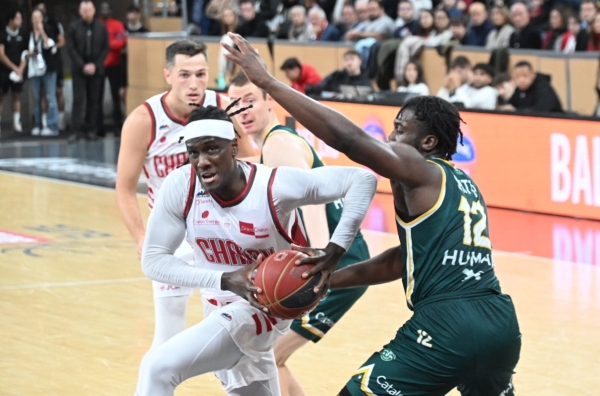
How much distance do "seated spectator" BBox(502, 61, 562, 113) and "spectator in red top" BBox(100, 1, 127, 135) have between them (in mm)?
10226

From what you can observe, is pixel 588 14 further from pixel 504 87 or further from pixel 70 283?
pixel 70 283

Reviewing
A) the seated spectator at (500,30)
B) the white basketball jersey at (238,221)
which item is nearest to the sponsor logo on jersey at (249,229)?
the white basketball jersey at (238,221)

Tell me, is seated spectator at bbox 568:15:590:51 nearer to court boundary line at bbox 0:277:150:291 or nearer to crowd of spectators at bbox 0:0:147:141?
court boundary line at bbox 0:277:150:291

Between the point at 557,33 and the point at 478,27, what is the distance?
128 centimetres

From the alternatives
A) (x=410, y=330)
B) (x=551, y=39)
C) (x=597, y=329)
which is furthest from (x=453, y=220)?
(x=551, y=39)

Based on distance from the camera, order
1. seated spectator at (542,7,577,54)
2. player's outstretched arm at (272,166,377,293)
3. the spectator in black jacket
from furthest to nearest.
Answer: the spectator in black jacket
seated spectator at (542,7,577,54)
player's outstretched arm at (272,166,377,293)

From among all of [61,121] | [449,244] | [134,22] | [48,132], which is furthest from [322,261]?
[61,121]

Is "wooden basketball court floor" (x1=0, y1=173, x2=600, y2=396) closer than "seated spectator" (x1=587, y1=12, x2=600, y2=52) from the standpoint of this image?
Yes

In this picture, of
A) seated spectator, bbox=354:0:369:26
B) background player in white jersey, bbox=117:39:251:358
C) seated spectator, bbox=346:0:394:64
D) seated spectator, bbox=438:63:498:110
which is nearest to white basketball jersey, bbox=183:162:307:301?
background player in white jersey, bbox=117:39:251:358

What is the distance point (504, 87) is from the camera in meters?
14.0

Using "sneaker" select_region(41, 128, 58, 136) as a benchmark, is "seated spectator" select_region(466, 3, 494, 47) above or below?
above

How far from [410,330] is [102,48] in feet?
56.8

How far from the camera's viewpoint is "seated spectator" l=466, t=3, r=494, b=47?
640 inches

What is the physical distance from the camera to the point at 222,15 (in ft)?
64.8
